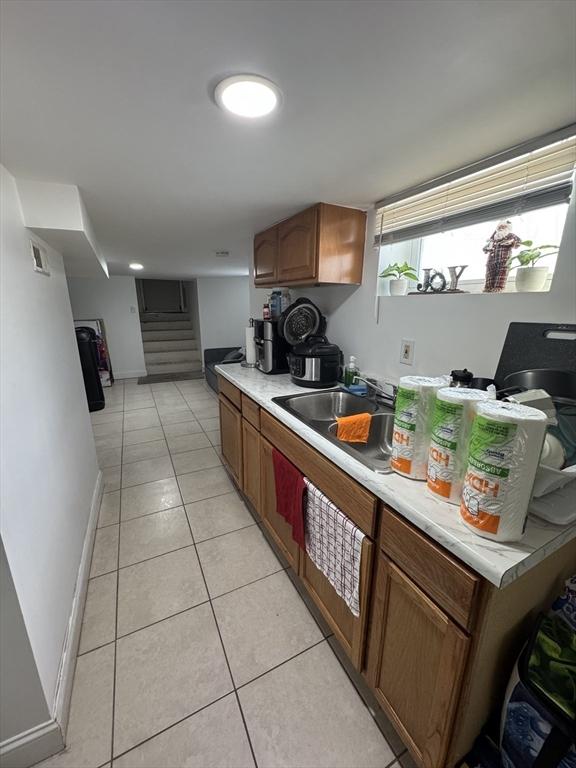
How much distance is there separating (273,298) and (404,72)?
1.74 m

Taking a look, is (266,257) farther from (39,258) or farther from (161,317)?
(161,317)

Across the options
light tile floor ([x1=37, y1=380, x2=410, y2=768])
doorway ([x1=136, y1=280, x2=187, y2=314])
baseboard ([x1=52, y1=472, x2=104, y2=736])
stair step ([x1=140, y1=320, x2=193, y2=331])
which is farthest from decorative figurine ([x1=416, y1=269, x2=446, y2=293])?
doorway ([x1=136, y1=280, x2=187, y2=314])

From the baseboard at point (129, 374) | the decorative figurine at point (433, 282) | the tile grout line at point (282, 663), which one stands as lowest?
the tile grout line at point (282, 663)

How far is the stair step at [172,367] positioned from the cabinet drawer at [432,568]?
598cm

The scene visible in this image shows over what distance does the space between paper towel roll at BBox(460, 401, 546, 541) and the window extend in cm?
81

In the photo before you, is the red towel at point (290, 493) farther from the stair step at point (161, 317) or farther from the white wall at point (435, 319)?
the stair step at point (161, 317)

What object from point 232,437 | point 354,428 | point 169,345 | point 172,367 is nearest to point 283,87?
point 354,428

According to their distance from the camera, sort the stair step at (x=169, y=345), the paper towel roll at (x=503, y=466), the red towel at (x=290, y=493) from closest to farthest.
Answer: the paper towel roll at (x=503, y=466), the red towel at (x=290, y=493), the stair step at (x=169, y=345)

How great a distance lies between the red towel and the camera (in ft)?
4.17

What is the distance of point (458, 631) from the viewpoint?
2.26 feet

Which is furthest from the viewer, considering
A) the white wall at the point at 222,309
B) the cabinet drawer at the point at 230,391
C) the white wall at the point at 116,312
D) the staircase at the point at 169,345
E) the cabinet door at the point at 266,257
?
the staircase at the point at 169,345

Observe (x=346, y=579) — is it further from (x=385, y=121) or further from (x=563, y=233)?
(x=385, y=121)

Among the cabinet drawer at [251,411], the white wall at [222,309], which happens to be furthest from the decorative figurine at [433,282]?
the white wall at [222,309]

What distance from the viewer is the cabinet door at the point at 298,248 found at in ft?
5.69
